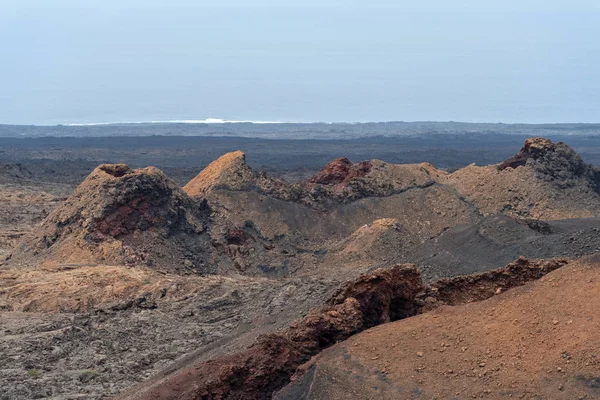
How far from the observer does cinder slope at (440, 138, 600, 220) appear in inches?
1267

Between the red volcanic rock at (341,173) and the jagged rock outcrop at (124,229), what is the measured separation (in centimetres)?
839

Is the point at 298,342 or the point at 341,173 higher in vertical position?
the point at 341,173

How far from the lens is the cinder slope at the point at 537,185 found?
106 ft

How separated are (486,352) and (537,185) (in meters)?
24.5

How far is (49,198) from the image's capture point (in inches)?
1767

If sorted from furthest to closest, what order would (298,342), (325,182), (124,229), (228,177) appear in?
(325,182)
(228,177)
(124,229)
(298,342)

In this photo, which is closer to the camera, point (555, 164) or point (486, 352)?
point (486, 352)

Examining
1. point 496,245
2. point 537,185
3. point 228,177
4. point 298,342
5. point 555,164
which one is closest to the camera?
point 298,342

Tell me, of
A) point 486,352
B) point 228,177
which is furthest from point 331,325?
point 228,177

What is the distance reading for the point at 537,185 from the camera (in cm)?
3316

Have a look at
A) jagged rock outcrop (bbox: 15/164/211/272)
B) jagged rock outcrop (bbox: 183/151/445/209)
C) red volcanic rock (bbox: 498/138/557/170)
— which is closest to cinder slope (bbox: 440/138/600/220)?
red volcanic rock (bbox: 498/138/557/170)

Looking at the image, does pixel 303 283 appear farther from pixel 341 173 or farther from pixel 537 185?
pixel 537 185

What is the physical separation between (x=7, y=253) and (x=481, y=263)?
15140 mm

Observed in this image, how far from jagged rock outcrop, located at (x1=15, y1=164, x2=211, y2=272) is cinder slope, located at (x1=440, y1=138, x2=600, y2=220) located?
38.2ft
